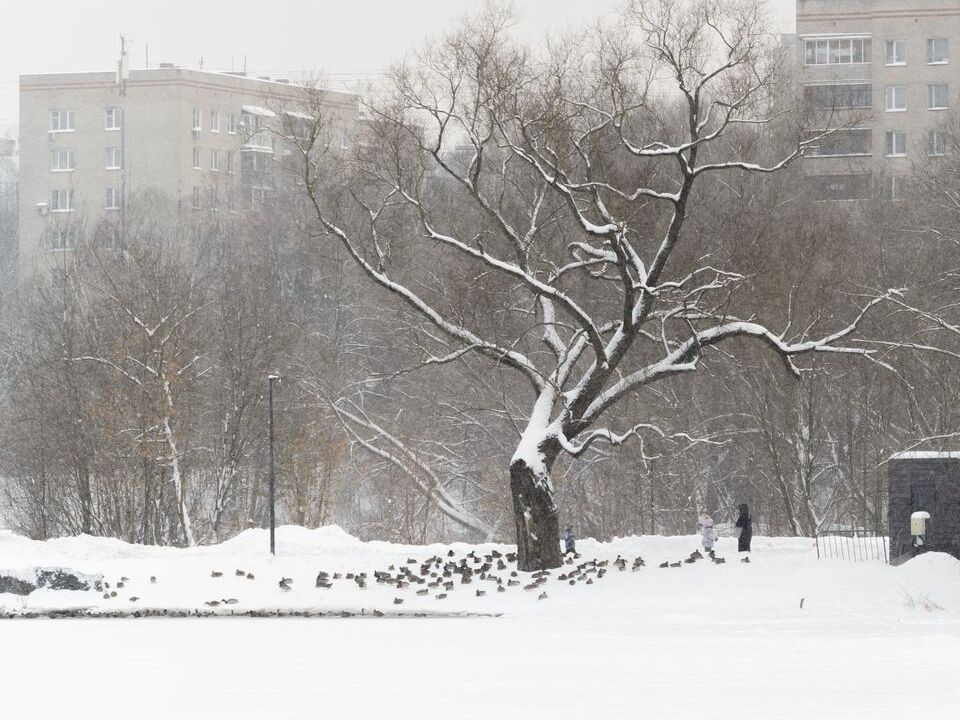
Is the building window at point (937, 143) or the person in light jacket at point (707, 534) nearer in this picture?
the person in light jacket at point (707, 534)

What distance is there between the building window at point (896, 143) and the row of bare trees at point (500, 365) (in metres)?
24.1

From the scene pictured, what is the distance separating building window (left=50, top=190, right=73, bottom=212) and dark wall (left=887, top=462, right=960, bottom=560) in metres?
78.2

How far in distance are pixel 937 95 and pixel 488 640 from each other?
7327 cm

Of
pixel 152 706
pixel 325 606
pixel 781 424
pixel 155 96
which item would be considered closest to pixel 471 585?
pixel 325 606

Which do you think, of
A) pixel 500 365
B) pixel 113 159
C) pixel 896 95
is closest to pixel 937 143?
pixel 896 95

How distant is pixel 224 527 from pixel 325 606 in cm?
2760

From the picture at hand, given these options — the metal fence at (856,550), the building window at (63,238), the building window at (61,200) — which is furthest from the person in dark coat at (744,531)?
the building window at (61,200)

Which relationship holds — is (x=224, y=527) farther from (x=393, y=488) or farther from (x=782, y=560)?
(x=782, y=560)

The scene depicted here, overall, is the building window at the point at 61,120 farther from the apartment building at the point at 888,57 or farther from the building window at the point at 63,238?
the apartment building at the point at 888,57

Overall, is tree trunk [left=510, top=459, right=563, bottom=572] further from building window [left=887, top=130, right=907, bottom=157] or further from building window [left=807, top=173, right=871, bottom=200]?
building window [left=887, top=130, right=907, bottom=157]

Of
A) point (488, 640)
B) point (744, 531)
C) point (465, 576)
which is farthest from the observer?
point (744, 531)

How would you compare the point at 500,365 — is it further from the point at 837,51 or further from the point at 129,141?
the point at 129,141

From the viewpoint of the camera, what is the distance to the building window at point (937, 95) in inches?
3504

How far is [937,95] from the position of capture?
293ft
